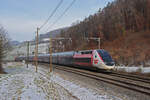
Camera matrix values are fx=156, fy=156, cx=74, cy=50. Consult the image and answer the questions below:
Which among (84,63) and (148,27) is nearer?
(84,63)

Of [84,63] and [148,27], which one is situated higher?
[148,27]

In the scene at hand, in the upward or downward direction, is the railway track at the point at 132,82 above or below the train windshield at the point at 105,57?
below

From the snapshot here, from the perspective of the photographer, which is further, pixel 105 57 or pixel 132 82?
pixel 105 57

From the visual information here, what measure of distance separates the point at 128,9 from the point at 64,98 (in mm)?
82270

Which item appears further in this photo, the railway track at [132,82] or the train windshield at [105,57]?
the train windshield at [105,57]

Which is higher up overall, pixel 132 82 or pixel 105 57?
pixel 105 57

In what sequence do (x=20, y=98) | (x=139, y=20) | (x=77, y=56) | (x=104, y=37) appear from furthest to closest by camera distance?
(x=104, y=37)
(x=139, y=20)
(x=77, y=56)
(x=20, y=98)

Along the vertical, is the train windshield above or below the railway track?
above

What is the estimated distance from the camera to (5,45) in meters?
28.3

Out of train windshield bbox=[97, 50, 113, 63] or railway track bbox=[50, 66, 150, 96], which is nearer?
railway track bbox=[50, 66, 150, 96]

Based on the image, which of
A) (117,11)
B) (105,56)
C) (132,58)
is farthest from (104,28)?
(105,56)

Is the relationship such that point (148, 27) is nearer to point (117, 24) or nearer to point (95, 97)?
point (117, 24)

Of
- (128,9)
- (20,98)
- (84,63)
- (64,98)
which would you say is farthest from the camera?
(128,9)

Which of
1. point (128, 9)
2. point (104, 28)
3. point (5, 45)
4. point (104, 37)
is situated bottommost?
→ point (5, 45)
